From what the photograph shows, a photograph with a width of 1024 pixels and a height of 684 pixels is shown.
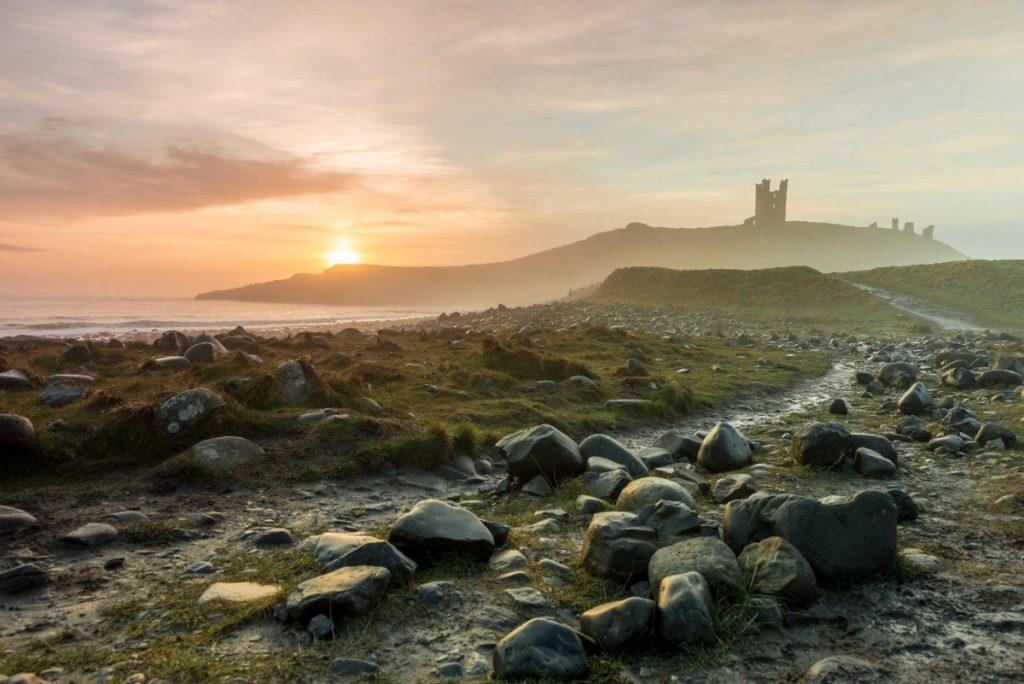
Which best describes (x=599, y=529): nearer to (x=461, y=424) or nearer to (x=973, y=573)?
(x=973, y=573)

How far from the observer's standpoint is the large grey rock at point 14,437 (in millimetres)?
7125

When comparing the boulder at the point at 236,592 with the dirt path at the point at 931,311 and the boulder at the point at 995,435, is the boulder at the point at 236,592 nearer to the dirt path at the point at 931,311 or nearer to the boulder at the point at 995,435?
the boulder at the point at 995,435

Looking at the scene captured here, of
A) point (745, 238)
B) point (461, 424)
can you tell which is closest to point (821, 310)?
point (461, 424)

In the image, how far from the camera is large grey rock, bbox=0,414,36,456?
7.12 meters

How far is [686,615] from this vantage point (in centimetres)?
391

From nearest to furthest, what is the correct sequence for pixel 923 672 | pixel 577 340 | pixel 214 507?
pixel 923 672
pixel 214 507
pixel 577 340

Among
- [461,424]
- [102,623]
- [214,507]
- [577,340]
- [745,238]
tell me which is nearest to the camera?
[102,623]

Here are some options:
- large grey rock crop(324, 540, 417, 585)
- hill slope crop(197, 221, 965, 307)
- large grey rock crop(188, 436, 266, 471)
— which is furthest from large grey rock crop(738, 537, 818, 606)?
hill slope crop(197, 221, 965, 307)

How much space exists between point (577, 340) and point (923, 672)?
17119 millimetres

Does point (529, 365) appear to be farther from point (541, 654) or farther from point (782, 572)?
point (541, 654)

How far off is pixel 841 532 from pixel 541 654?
271 cm

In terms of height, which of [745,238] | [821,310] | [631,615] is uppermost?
[745,238]

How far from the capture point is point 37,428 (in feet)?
26.5

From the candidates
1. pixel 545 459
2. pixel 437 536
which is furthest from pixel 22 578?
pixel 545 459
